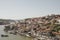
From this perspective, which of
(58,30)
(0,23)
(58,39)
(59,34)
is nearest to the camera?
(58,39)

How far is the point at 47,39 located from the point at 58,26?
30.2ft

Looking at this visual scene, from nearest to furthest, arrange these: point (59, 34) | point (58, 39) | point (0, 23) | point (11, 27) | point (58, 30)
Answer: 1. point (58, 39)
2. point (59, 34)
3. point (58, 30)
4. point (11, 27)
5. point (0, 23)

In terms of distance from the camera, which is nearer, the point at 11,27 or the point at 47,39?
the point at 47,39

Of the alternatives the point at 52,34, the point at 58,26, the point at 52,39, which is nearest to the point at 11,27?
the point at 58,26

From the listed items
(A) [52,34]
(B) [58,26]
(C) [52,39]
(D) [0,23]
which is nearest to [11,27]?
(B) [58,26]

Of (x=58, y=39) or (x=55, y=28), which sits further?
(x=55, y=28)

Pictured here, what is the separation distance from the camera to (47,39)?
3005cm

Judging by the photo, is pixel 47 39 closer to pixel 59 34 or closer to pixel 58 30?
pixel 59 34

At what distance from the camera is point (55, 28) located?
122ft

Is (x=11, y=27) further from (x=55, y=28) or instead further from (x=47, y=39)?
(x=47, y=39)

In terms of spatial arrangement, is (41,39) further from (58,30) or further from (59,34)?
(58,30)

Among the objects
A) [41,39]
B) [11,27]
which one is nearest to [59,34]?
[41,39]

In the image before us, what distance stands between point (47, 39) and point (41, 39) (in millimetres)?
1071

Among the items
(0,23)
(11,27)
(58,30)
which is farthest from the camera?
(0,23)
